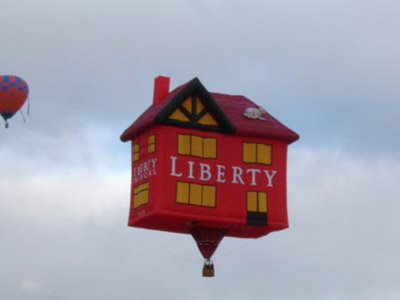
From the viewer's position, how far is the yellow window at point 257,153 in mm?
68875

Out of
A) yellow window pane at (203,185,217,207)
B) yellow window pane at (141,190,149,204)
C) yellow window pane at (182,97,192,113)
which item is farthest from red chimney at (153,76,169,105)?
yellow window pane at (203,185,217,207)

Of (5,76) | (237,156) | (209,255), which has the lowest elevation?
(209,255)

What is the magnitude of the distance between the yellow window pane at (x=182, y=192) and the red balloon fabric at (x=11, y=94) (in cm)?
1401

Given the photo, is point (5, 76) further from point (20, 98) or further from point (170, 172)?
point (170, 172)

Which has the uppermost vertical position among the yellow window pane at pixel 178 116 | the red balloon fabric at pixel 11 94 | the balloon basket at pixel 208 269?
the red balloon fabric at pixel 11 94

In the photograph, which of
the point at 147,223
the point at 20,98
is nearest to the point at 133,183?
the point at 147,223

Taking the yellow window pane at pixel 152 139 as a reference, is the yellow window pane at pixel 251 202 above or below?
below

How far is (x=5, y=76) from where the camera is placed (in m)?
77.3

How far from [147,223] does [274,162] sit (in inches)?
250

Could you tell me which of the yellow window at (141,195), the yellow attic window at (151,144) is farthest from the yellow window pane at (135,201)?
the yellow attic window at (151,144)

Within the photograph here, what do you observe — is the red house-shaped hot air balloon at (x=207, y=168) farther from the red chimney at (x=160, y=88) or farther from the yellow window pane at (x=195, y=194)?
the red chimney at (x=160, y=88)

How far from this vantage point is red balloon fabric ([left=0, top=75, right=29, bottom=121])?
77.2 m

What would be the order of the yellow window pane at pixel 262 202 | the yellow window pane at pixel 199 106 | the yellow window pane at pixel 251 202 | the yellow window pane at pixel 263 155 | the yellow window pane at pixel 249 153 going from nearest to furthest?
the yellow window pane at pixel 199 106 < the yellow window pane at pixel 251 202 < the yellow window pane at pixel 262 202 < the yellow window pane at pixel 249 153 < the yellow window pane at pixel 263 155

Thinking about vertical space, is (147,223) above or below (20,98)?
below
